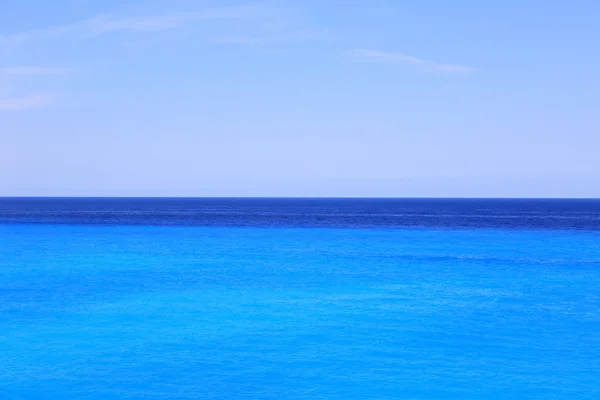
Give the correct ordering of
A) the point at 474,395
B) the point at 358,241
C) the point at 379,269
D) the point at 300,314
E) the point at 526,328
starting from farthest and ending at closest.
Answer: the point at 358,241 → the point at 379,269 → the point at 300,314 → the point at 526,328 → the point at 474,395

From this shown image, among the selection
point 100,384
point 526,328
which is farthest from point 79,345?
point 526,328

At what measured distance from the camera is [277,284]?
57.7 feet

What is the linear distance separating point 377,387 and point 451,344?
105 inches

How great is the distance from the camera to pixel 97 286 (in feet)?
56.2

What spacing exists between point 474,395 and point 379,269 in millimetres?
11142

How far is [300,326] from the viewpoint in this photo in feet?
42.0

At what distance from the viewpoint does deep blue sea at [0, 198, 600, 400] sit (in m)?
9.45

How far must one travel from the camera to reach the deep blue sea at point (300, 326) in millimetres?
9453

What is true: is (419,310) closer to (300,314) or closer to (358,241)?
(300,314)

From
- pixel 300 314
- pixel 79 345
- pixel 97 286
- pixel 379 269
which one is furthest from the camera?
pixel 379 269

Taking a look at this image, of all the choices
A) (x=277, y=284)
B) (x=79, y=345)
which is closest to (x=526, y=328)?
(x=277, y=284)

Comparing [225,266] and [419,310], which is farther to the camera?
[225,266]

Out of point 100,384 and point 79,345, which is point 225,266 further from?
point 100,384

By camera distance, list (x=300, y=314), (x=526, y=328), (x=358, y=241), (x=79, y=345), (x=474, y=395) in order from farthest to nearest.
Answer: (x=358, y=241) < (x=300, y=314) < (x=526, y=328) < (x=79, y=345) < (x=474, y=395)
